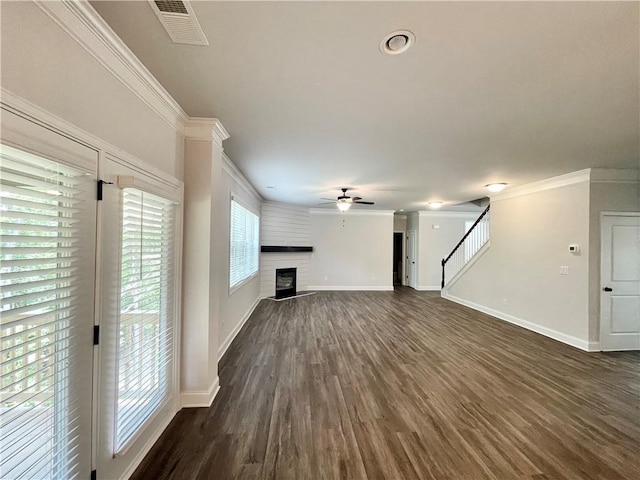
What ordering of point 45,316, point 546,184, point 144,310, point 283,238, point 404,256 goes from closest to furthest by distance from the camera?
point 45,316, point 144,310, point 546,184, point 283,238, point 404,256

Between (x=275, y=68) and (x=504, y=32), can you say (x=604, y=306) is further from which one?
(x=275, y=68)

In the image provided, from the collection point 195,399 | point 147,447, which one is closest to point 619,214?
point 195,399

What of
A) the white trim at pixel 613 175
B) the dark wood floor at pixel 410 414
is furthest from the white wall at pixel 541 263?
the dark wood floor at pixel 410 414

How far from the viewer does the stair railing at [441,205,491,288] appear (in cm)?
707

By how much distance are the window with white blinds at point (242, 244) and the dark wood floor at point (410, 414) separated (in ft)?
4.16

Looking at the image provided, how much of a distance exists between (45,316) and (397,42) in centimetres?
223

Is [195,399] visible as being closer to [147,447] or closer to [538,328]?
[147,447]

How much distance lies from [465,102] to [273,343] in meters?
3.99

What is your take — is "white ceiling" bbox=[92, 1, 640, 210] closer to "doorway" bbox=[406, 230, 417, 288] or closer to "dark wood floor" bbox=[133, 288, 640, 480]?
"dark wood floor" bbox=[133, 288, 640, 480]

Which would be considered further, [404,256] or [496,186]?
[404,256]

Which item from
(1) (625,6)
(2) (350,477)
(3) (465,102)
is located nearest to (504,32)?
(1) (625,6)

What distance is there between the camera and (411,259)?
1016cm

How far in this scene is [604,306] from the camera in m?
4.20

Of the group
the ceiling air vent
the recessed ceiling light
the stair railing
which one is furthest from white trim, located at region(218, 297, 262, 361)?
the stair railing
